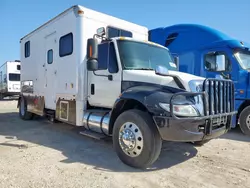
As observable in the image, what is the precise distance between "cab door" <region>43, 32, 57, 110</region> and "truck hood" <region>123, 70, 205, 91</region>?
3.04 metres

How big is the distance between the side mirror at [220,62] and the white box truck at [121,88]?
233 centimetres

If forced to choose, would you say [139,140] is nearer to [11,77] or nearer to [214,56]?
[214,56]

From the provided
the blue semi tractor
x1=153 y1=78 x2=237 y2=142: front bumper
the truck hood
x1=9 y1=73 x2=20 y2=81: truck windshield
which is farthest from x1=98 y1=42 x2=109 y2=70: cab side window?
Answer: x1=9 y1=73 x2=20 y2=81: truck windshield

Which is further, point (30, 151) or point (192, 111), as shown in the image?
point (30, 151)

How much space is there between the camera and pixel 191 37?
8031mm

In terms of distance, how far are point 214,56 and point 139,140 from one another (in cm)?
485

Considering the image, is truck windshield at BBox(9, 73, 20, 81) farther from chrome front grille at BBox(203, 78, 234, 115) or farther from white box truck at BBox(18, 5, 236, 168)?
chrome front grille at BBox(203, 78, 234, 115)

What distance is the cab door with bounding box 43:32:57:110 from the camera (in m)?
6.80

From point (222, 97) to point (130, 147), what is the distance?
1861 millimetres

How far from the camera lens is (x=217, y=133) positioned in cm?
392

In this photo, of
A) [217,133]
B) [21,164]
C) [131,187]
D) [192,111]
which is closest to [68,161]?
[21,164]

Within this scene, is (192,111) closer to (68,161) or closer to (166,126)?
(166,126)

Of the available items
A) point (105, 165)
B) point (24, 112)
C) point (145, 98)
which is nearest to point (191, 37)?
point (145, 98)

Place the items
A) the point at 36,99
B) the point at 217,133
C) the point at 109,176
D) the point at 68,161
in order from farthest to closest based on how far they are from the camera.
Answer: the point at 36,99 < the point at 68,161 < the point at 217,133 < the point at 109,176
